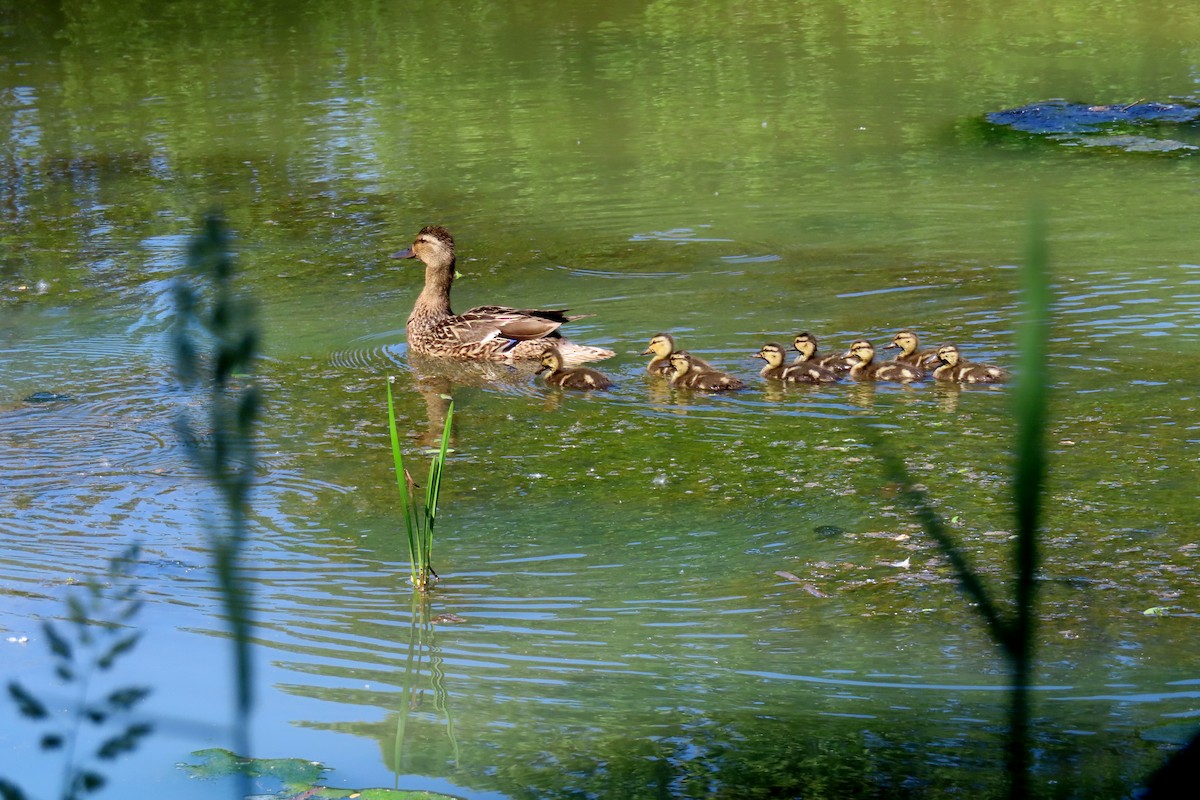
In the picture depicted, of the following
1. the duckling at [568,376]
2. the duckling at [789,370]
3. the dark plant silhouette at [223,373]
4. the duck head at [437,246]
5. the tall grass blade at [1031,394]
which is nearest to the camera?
the tall grass blade at [1031,394]

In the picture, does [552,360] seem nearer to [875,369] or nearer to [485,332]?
[485,332]

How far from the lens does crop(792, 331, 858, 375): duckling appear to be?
7.86 meters

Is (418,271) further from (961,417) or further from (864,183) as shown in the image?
(961,417)

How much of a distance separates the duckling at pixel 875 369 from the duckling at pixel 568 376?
1290 mm

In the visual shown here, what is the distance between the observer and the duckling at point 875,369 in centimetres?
780

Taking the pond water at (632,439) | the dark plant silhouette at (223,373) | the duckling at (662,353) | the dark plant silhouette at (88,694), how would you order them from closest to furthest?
the dark plant silhouette at (223,373)
the dark plant silhouette at (88,694)
the pond water at (632,439)
the duckling at (662,353)

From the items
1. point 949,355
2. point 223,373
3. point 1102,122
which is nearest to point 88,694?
point 223,373

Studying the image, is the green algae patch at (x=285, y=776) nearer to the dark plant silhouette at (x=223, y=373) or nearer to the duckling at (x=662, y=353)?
the dark plant silhouette at (x=223, y=373)

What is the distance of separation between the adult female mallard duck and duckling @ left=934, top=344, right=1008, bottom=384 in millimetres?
1914

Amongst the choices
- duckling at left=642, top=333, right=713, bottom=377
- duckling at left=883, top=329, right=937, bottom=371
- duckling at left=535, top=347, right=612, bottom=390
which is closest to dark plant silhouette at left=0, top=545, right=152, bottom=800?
duckling at left=535, top=347, right=612, bottom=390

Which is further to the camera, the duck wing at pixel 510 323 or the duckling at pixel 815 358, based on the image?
the duck wing at pixel 510 323

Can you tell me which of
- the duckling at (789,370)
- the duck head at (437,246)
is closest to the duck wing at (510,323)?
the duck head at (437,246)

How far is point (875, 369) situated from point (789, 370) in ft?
1.40

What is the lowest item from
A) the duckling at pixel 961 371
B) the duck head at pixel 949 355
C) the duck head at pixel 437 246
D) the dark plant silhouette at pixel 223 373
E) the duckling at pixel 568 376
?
A: the duckling at pixel 568 376
